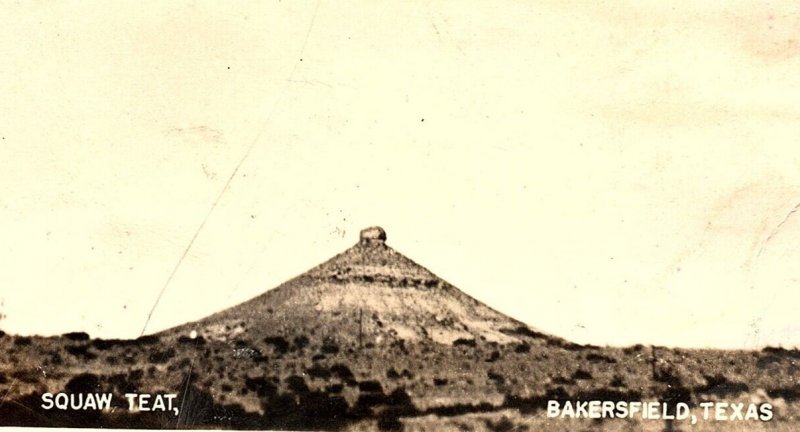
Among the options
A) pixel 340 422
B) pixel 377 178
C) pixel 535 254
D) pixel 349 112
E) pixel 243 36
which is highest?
pixel 243 36

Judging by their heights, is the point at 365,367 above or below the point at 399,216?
below

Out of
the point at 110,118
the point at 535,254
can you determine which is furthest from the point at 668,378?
the point at 110,118

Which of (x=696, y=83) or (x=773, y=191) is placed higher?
(x=696, y=83)

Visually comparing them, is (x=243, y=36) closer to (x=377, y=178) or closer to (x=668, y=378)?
(x=377, y=178)

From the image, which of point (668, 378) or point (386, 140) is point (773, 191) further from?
point (386, 140)

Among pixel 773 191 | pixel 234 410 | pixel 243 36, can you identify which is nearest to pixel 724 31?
pixel 773 191
